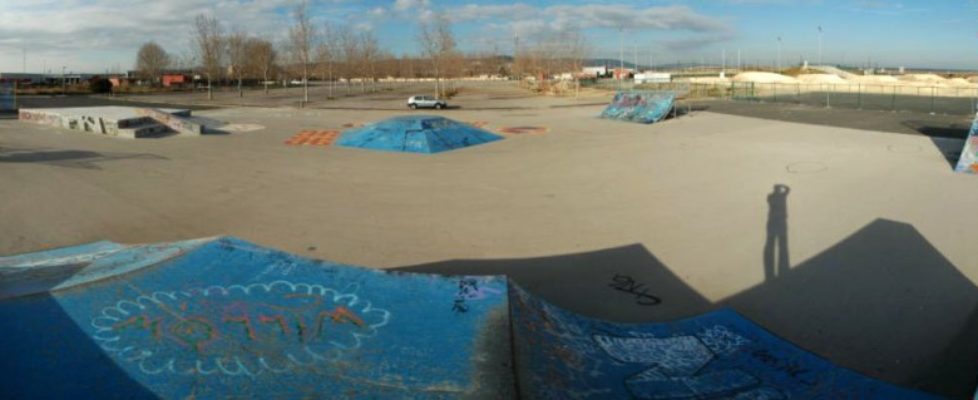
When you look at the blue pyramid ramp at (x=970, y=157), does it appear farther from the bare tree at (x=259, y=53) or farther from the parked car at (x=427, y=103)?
the bare tree at (x=259, y=53)

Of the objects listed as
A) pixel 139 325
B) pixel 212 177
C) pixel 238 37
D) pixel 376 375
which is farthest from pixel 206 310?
pixel 238 37

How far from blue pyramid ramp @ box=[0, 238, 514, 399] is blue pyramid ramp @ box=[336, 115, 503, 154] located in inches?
593

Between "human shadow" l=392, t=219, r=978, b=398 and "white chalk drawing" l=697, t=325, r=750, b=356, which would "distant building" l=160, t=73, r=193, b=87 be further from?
"white chalk drawing" l=697, t=325, r=750, b=356

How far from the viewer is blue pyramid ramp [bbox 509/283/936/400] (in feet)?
14.8

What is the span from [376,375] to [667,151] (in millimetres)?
17880

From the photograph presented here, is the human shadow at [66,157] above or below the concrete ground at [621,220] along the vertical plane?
above

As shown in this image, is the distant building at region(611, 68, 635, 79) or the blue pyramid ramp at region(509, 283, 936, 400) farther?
the distant building at region(611, 68, 635, 79)

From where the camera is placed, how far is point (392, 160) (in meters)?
18.8

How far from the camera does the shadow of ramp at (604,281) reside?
22.9ft

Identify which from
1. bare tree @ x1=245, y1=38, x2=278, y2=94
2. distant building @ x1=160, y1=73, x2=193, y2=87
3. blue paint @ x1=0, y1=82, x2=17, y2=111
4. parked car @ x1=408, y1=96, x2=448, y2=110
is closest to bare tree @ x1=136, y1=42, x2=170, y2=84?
distant building @ x1=160, y1=73, x2=193, y2=87

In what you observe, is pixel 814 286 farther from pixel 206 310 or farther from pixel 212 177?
pixel 212 177

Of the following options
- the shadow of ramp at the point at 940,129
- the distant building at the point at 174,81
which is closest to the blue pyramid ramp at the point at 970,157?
the shadow of ramp at the point at 940,129

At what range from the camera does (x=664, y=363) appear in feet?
17.1

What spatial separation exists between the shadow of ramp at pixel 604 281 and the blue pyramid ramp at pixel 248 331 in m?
2.01
